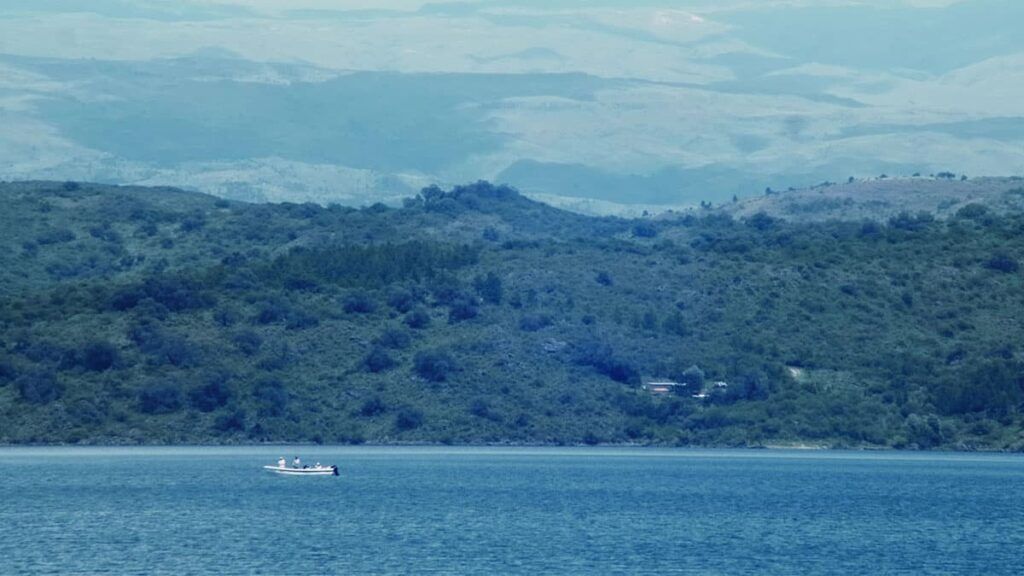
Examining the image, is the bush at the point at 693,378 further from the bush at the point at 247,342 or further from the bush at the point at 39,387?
the bush at the point at 39,387

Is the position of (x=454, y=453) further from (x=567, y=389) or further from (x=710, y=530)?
(x=710, y=530)

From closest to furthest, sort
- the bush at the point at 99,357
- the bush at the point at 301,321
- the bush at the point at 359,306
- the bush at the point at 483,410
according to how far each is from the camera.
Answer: the bush at the point at 99,357 < the bush at the point at 483,410 < the bush at the point at 301,321 < the bush at the point at 359,306

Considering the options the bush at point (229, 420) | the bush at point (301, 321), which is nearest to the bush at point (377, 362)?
the bush at point (301, 321)

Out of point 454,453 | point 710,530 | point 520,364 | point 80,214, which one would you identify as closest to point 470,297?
point 520,364

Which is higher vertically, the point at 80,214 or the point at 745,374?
the point at 80,214

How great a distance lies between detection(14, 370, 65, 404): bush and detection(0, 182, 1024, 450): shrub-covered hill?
0.16 meters

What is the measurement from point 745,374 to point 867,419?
8.27 meters

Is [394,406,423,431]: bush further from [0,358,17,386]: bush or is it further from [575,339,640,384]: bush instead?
[0,358,17,386]: bush

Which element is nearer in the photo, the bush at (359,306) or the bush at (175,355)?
the bush at (175,355)

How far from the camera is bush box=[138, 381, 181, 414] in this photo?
11900 centimetres

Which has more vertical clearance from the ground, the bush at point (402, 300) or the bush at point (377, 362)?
the bush at point (402, 300)

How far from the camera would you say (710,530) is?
77625 millimetres

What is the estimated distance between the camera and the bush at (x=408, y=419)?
401 ft

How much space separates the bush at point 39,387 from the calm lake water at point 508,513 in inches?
227
